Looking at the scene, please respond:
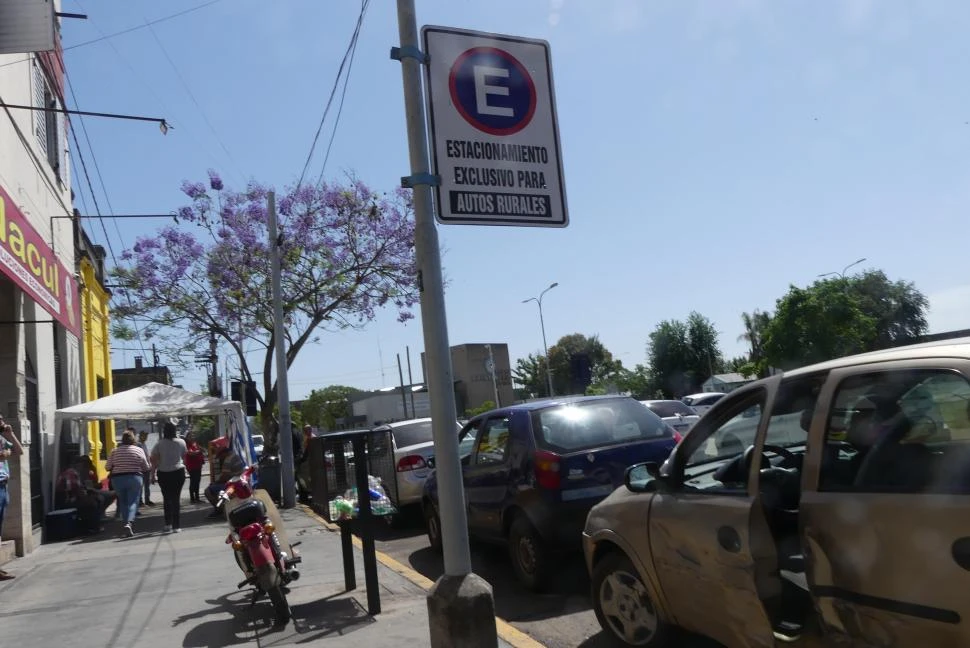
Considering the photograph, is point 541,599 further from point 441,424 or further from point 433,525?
point 441,424

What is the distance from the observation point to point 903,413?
3582mm

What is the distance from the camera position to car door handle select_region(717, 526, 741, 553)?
3941 mm

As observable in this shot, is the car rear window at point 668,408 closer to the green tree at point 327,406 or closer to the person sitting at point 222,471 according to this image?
the person sitting at point 222,471

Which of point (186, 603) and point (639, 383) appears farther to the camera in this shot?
point (639, 383)

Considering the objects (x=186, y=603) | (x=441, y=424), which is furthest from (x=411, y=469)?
(x=441, y=424)

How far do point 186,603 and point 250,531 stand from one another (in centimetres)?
145

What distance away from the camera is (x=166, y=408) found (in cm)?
1549

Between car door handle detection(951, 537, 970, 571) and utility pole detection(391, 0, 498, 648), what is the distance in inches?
77.8

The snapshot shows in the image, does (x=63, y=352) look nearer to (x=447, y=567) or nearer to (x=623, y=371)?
(x=447, y=567)

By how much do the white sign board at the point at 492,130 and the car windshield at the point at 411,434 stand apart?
8297 mm

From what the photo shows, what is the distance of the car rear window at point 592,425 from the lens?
6992 mm

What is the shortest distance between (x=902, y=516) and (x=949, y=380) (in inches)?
21.9

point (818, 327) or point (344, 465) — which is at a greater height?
point (818, 327)

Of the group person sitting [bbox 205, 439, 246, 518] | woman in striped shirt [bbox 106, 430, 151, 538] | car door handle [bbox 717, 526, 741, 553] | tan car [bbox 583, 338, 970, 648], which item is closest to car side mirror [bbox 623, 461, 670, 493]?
tan car [bbox 583, 338, 970, 648]
